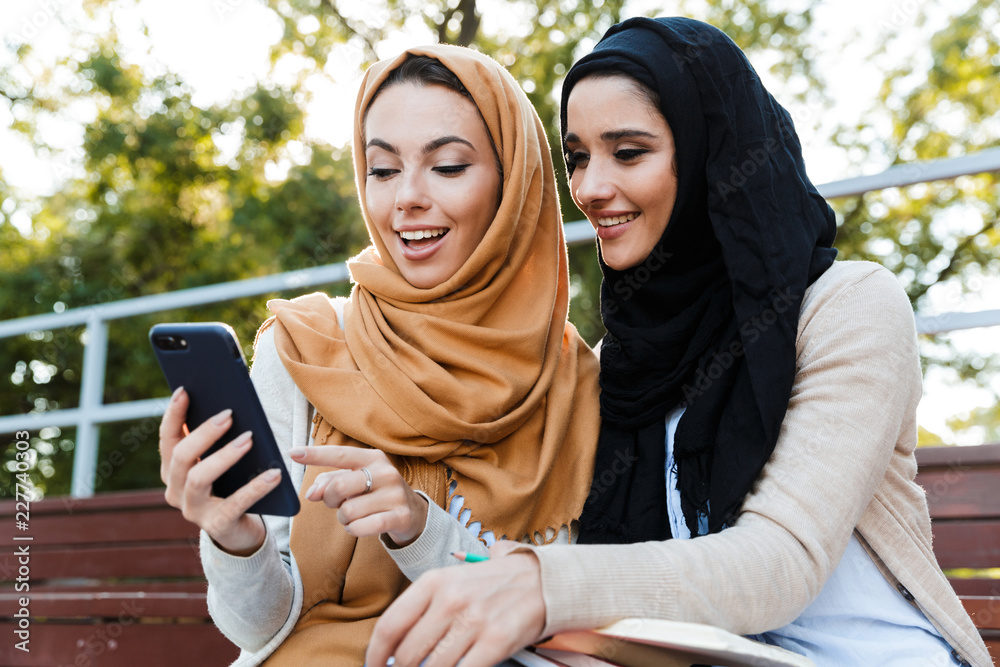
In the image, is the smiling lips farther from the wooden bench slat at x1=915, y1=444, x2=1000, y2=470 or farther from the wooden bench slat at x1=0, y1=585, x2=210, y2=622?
the wooden bench slat at x1=0, y1=585, x2=210, y2=622

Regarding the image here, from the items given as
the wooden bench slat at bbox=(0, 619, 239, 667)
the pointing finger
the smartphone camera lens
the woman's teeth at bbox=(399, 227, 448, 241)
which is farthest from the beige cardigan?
the wooden bench slat at bbox=(0, 619, 239, 667)

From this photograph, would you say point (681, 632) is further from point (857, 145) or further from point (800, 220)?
point (857, 145)

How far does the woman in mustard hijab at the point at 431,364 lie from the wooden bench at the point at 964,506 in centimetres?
92

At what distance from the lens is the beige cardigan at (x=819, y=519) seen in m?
1.09

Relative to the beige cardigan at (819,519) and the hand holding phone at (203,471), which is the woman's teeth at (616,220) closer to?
the beige cardigan at (819,519)

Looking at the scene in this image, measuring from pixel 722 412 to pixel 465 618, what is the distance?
0.74 m

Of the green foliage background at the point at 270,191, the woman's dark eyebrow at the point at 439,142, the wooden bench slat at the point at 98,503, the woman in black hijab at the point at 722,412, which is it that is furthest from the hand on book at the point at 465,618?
the green foliage background at the point at 270,191

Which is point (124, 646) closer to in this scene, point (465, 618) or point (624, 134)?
point (465, 618)

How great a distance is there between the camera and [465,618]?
1.01m

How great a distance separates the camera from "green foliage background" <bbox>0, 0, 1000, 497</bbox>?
9977mm

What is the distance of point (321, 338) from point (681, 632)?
1.11 meters

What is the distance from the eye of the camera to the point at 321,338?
5.89 ft

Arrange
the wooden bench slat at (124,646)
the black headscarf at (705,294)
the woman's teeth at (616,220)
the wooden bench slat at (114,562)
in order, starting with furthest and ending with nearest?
the wooden bench slat at (114,562) < the wooden bench slat at (124,646) < the woman's teeth at (616,220) < the black headscarf at (705,294)

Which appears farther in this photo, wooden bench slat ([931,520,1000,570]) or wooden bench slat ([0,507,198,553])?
wooden bench slat ([0,507,198,553])
